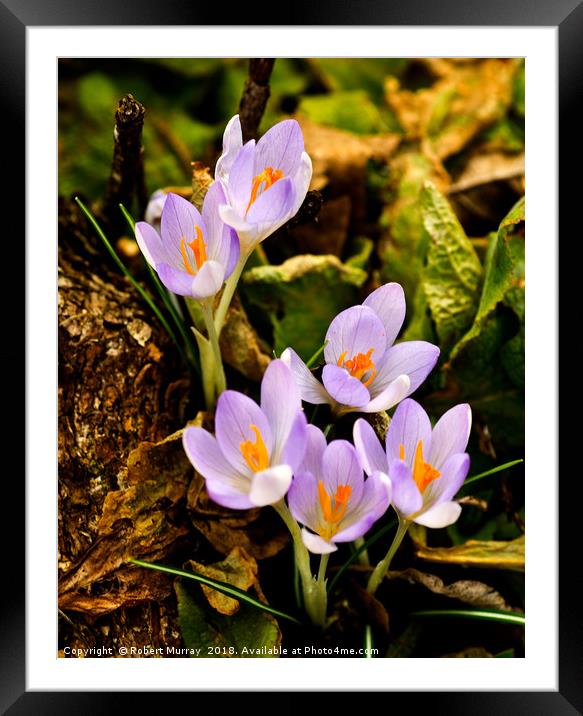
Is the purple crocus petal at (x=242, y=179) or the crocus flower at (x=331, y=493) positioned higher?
the purple crocus petal at (x=242, y=179)

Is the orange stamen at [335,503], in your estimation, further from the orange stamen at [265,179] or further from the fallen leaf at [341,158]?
the fallen leaf at [341,158]

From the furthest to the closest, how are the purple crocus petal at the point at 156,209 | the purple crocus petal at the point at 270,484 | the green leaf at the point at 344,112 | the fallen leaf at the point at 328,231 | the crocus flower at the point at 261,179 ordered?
the green leaf at the point at 344,112 < the fallen leaf at the point at 328,231 < the purple crocus petal at the point at 156,209 < the crocus flower at the point at 261,179 < the purple crocus petal at the point at 270,484

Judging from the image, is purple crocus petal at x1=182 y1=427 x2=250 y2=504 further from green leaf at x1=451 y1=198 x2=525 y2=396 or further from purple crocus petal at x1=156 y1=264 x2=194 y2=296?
green leaf at x1=451 y1=198 x2=525 y2=396

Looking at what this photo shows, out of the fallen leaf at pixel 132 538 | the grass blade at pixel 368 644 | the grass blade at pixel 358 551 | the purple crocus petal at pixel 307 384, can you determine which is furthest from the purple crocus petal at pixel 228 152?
the grass blade at pixel 368 644

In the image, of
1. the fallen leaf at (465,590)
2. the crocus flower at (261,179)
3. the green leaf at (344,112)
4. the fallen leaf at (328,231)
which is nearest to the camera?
the crocus flower at (261,179)

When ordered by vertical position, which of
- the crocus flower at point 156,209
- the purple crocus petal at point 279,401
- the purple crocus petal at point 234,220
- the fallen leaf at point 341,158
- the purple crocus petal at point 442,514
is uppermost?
the fallen leaf at point 341,158

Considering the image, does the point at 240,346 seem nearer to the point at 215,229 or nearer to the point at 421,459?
the point at 215,229

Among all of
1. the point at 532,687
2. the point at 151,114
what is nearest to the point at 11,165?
the point at 151,114
